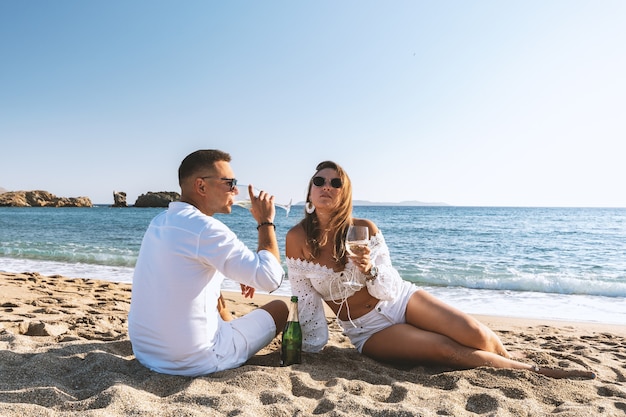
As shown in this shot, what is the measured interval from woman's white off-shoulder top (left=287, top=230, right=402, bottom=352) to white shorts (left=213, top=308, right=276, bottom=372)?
0.38 metres

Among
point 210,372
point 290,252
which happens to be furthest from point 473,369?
point 210,372

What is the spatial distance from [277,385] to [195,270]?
0.98 metres

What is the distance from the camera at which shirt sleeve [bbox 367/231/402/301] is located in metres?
3.95

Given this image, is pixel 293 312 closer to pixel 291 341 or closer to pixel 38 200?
pixel 291 341

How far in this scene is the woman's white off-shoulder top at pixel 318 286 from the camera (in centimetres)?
416

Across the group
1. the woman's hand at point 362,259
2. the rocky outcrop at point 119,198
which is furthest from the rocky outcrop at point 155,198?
the woman's hand at point 362,259

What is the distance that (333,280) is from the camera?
4.20m

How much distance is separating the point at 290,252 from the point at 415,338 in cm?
133

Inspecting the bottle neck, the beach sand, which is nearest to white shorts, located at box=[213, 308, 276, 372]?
the beach sand

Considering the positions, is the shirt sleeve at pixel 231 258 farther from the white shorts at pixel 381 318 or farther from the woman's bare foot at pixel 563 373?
the woman's bare foot at pixel 563 373

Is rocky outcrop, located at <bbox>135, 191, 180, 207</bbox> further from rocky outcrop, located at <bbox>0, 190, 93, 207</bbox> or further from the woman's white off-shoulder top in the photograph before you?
the woman's white off-shoulder top

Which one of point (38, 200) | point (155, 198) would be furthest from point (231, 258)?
point (38, 200)

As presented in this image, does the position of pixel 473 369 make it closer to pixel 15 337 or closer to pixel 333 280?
pixel 333 280

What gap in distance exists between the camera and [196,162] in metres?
3.25
